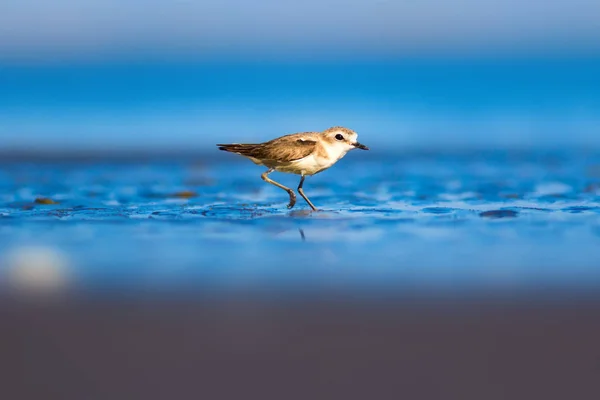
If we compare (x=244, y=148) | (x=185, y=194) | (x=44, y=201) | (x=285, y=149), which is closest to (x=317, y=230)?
(x=285, y=149)

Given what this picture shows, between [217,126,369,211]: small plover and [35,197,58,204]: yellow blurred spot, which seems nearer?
[217,126,369,211]: small plover

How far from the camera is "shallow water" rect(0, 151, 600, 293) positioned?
6.81 metres

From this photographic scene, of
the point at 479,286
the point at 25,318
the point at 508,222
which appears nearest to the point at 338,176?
the point at 508,222

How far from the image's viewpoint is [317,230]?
9.26 m

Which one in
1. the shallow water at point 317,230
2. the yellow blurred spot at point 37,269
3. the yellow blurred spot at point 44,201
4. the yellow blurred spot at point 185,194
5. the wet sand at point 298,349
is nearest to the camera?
the wet sand at point 298,349

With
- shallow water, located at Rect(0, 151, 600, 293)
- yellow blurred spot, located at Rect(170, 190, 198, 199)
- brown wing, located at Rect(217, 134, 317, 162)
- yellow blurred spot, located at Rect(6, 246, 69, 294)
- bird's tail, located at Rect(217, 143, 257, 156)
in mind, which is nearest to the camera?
yellow blurred spot, located at Rect(6, 246, 69, 294)

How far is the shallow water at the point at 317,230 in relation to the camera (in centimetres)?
681

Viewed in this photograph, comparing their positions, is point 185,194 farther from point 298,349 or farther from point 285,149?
point 298,349

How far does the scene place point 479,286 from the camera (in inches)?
251

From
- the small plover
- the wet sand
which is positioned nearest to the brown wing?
the small plover

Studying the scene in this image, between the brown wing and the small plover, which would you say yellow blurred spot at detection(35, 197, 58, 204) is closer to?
the brown wing

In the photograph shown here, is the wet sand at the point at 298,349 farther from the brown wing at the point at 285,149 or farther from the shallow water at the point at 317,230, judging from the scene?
the brown wing at the point at 285,149

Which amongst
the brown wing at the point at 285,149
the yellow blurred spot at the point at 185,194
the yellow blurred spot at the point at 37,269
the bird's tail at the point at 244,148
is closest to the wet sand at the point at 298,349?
the yellow blurred spot at the point at 37,269

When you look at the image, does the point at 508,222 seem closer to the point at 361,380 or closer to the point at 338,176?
the point at 361,380
